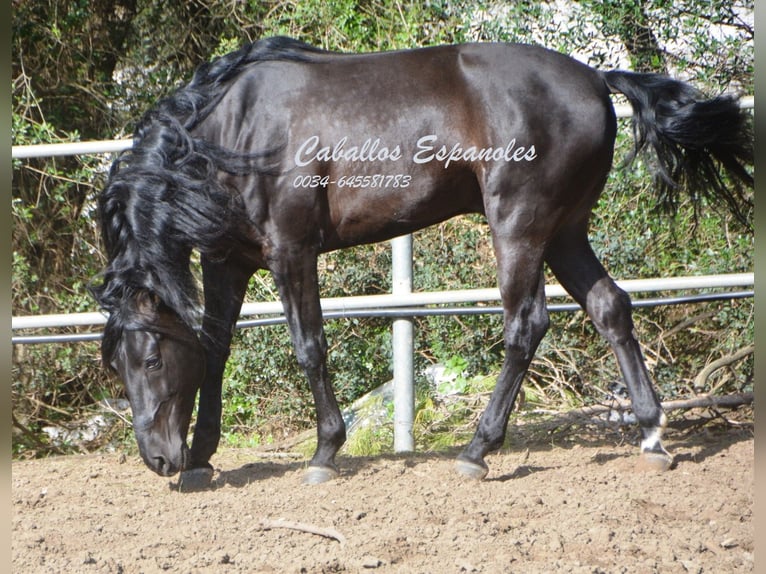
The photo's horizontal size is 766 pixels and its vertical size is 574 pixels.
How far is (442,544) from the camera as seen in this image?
110 inches

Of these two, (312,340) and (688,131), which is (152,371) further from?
(688,131)

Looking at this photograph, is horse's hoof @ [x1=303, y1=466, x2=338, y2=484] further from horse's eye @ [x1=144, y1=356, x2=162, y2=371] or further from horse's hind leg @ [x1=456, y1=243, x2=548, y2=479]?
horse's eye @ [x1=144, y1=356, x2=162, y2=371]

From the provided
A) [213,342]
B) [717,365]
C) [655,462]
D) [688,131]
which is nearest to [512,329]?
[655,462]

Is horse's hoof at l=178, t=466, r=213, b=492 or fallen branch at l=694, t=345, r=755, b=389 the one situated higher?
fallen branch at l=694, t=345, r=755, b=389

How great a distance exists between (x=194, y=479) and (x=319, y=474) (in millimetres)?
564

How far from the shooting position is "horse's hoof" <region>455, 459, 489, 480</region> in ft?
12.1

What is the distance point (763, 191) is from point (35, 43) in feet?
23.0

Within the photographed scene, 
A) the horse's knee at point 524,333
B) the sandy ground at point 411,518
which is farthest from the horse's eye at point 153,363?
the horse's knee at point 524,333

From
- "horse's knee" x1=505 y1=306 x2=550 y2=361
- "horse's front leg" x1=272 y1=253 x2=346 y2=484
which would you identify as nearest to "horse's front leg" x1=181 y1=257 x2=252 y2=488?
"horse's front leg" x1=272 y1=253 x2=346 y2=484

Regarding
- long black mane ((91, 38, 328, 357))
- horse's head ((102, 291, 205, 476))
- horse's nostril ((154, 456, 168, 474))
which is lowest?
horse's nostril ((154, 456, 168, 474))

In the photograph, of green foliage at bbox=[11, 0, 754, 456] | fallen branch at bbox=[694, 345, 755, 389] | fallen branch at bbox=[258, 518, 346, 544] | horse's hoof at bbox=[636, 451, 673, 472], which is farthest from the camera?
green foliage at bbox=[11, 0, 754, 456]

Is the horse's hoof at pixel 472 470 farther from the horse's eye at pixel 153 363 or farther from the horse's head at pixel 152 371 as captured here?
the horse's eye at pixel 153 363

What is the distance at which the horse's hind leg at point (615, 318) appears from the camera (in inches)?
149

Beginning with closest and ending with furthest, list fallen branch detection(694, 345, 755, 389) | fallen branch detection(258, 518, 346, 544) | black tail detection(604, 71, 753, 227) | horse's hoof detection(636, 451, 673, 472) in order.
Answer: fallen branch detection(258, 518, 346, 544) → horse's hoof detection(636, 451, 673, 472) → black tail detection(604, 71, 753, 227) → fallen branch detection(694, 345, 755, 389)
